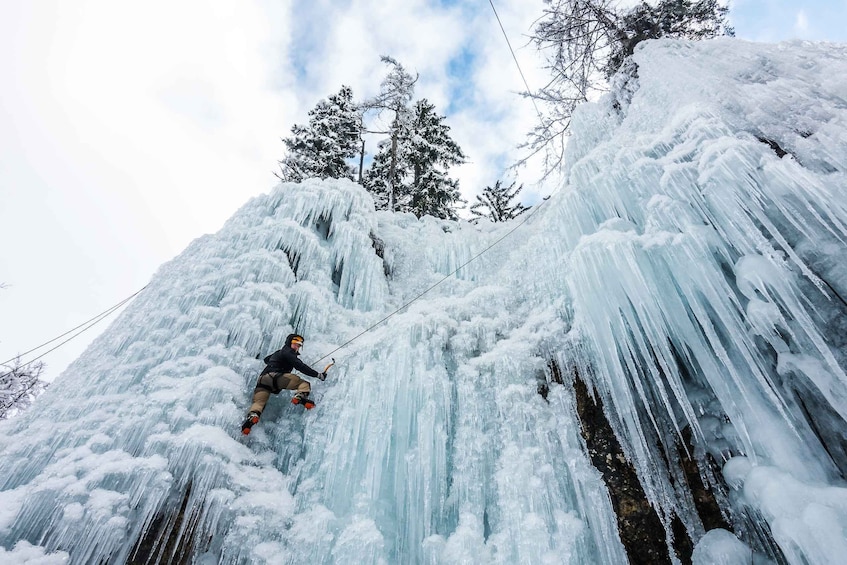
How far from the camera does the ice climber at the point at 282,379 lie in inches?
188

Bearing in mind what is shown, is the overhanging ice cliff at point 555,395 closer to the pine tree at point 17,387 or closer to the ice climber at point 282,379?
the ice climber at point 282,379

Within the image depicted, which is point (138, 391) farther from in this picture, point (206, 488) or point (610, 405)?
point (610, 405)

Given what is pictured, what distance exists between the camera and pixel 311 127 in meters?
14.4

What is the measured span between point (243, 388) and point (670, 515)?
14.9 ft

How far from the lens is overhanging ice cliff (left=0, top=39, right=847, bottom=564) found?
317cm

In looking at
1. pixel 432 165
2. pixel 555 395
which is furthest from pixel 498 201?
pixel 555 395

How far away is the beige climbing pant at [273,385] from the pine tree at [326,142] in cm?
974

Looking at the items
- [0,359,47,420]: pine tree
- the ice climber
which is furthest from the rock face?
[0,359,47,420]: pine tree

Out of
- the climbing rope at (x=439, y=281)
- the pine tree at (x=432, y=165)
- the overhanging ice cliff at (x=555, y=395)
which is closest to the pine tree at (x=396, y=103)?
the pine tree at (x=432, y=165)

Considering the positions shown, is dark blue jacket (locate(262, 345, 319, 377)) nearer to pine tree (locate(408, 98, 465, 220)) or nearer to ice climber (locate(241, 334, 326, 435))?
ice climber (locate(241, 334, 326, 435))

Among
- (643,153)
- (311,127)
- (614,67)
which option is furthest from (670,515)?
(311,127)

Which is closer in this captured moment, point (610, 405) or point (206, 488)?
point (206, 488)

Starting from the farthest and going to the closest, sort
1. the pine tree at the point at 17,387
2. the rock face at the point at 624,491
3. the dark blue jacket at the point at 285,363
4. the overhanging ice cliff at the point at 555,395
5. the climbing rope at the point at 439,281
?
the pine tree at the point at 17,387
the climbing rope at the point at 439,281
the dark blue jacket at the point at 285,363
the rock face at the point at 624,491
the overhanging ice cliff at the point at 555,395

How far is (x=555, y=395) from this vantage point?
448 centimetres
